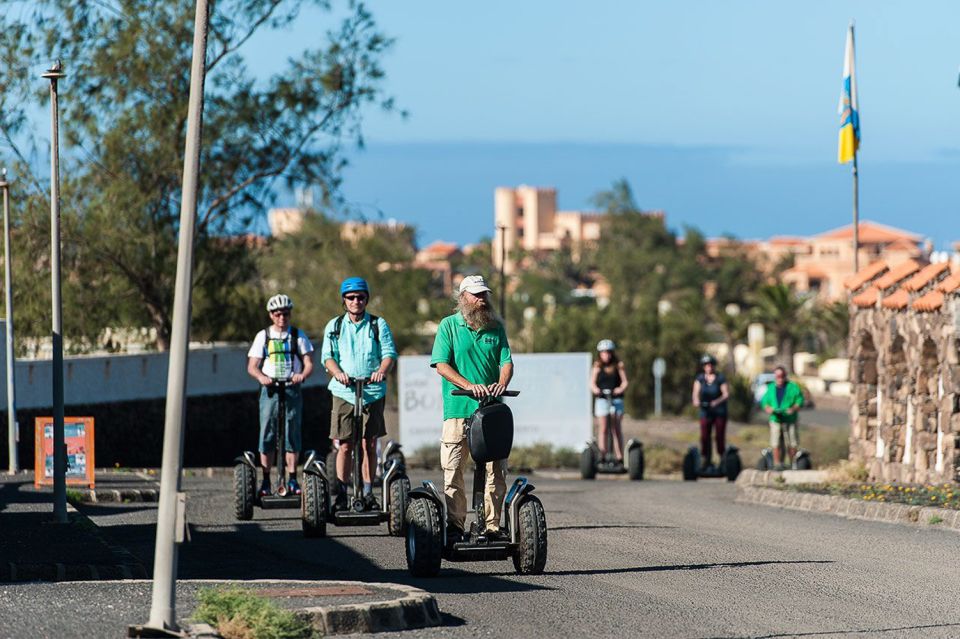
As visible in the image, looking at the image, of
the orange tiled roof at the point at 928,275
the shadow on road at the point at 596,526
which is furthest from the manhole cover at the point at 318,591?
the orange tiled roof at the point at 928,275

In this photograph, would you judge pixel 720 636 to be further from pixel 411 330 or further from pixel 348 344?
pixel 411 330

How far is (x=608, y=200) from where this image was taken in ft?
461

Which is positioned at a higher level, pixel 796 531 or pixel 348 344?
pixel 348 344

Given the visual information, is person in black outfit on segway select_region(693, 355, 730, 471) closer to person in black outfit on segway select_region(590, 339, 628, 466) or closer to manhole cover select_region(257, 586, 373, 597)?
person in black outfit on segway select_region(590, 339, 628, 466)

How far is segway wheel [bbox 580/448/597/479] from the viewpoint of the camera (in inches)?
1117

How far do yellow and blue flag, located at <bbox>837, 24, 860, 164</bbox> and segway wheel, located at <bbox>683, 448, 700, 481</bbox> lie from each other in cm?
738

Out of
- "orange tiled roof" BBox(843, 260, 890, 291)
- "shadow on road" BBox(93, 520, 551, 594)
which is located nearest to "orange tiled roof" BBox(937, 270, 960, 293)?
"orange tiled roof" BBox(843, 260, 890, 291)

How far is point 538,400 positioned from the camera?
37.2m

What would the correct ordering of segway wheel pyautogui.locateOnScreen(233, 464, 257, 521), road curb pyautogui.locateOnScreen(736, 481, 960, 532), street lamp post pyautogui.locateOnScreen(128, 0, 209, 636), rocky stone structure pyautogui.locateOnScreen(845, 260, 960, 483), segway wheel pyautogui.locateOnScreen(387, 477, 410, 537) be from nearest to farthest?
street lamp post pyautogui.locateOnScreen(128, 0, 209, 636) → segway wheel pyautogui.locateOnScreen(387, 477, 410, 537) → segway wheel pyautogui.locateOnScreen(233, 464, 257, 521) → road curb pyautogui.locateOnScreen(736, 481, 960, 532) → rocky stone structure pyautogui.locateOnScreen(845, 260, 960, 483)

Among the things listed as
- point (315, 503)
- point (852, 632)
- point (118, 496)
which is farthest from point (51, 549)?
point (118, 496)

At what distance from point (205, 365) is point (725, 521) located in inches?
872

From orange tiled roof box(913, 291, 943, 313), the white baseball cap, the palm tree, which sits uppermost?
the palm tree

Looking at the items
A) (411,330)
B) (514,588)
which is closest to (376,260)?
(411,330)

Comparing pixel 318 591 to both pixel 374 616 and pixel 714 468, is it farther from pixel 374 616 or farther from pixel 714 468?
pixel 714 468
